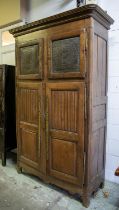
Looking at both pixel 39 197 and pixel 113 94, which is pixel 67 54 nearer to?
pixel 113 94

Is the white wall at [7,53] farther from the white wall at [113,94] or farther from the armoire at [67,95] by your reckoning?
the white wall at [113,94]

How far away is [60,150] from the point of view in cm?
217

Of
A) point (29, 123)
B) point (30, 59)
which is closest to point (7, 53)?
point (30, 59)

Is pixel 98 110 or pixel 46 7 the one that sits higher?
pixel 46 7

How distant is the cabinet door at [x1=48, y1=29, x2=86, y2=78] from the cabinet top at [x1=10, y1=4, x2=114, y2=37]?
0.13 metres

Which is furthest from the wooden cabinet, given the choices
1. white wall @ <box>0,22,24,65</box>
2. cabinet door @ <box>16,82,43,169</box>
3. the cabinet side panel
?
the cabinet side panel

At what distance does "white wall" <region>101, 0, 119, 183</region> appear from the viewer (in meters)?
2.31

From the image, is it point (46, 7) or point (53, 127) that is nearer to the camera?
point (53, 127)

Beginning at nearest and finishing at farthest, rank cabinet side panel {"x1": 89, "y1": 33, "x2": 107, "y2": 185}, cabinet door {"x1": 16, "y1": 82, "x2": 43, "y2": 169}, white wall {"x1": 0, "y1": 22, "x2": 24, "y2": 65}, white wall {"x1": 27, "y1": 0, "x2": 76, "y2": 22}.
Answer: cabinet side panel {"x1": 89, "y1": 33, "x2": 107, "y2": 185}
cabinet door {"x1": 16, "y1": 82, "x2": 43, "y2": 169}
white wall {"x1": 27, "y1": 0, "x2": 76, "y2": 22}
white wall {"x1": 0, "y1": 22, "x2": 24, "y2": 65}

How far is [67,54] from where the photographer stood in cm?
201

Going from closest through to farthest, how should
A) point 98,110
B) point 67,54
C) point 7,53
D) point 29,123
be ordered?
point 67,54, point 98,110, point 29,123, point 7,53

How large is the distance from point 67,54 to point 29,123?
1021mm

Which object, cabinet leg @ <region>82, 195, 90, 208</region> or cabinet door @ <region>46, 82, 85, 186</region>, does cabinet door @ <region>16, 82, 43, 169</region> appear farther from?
cabinet leg @ <region>82, 195, 90, 208</region>

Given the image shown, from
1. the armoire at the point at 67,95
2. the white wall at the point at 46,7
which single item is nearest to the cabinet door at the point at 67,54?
the armoire at the point at 67,95
